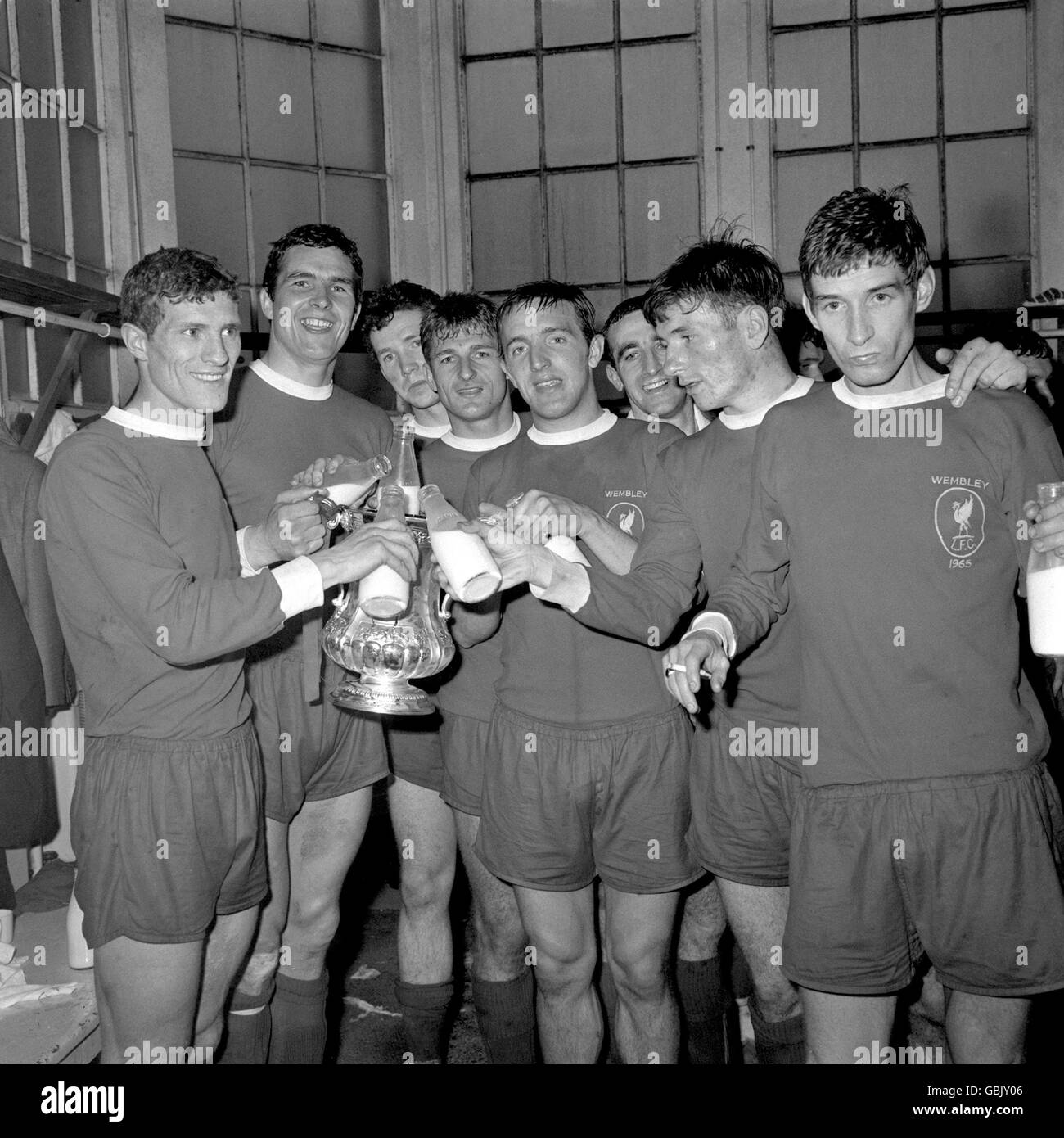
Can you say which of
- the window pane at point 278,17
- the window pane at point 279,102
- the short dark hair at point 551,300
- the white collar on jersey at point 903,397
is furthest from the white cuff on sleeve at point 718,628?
the window pane at point 278,17

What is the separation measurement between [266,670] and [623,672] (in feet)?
Result: 2.55

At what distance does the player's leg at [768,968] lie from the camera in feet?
7.27

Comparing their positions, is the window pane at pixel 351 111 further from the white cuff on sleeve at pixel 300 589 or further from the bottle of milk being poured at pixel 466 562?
the bottle of milk being poured at pixel 466 562

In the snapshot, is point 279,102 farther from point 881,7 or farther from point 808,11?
point 881,7

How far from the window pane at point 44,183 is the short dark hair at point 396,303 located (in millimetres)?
1496

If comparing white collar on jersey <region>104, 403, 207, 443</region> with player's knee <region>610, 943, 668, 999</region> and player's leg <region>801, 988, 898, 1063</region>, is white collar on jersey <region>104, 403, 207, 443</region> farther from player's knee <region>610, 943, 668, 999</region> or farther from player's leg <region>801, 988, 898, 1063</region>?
player's leg <region>801, 988, 898, 1063</region>

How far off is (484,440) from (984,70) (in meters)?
3.50

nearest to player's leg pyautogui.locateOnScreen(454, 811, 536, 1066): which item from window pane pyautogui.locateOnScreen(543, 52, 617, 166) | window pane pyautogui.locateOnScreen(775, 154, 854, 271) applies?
window pane pyautogui.locateOnScreen(775, 154, 854, 271)

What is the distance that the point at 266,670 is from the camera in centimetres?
245

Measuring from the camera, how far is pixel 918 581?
184 centimetres

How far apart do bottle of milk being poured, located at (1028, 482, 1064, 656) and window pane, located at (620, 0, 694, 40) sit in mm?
4061

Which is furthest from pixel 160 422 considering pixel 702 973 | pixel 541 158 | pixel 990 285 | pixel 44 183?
pixel 990 285

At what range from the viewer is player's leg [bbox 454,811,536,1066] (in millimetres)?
2525

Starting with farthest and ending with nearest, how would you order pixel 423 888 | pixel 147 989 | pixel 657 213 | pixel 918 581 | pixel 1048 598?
pixel 657 213 → pixel 423 888 → pixel 147 989 → pixel 918 581 → pixel 1048 598
